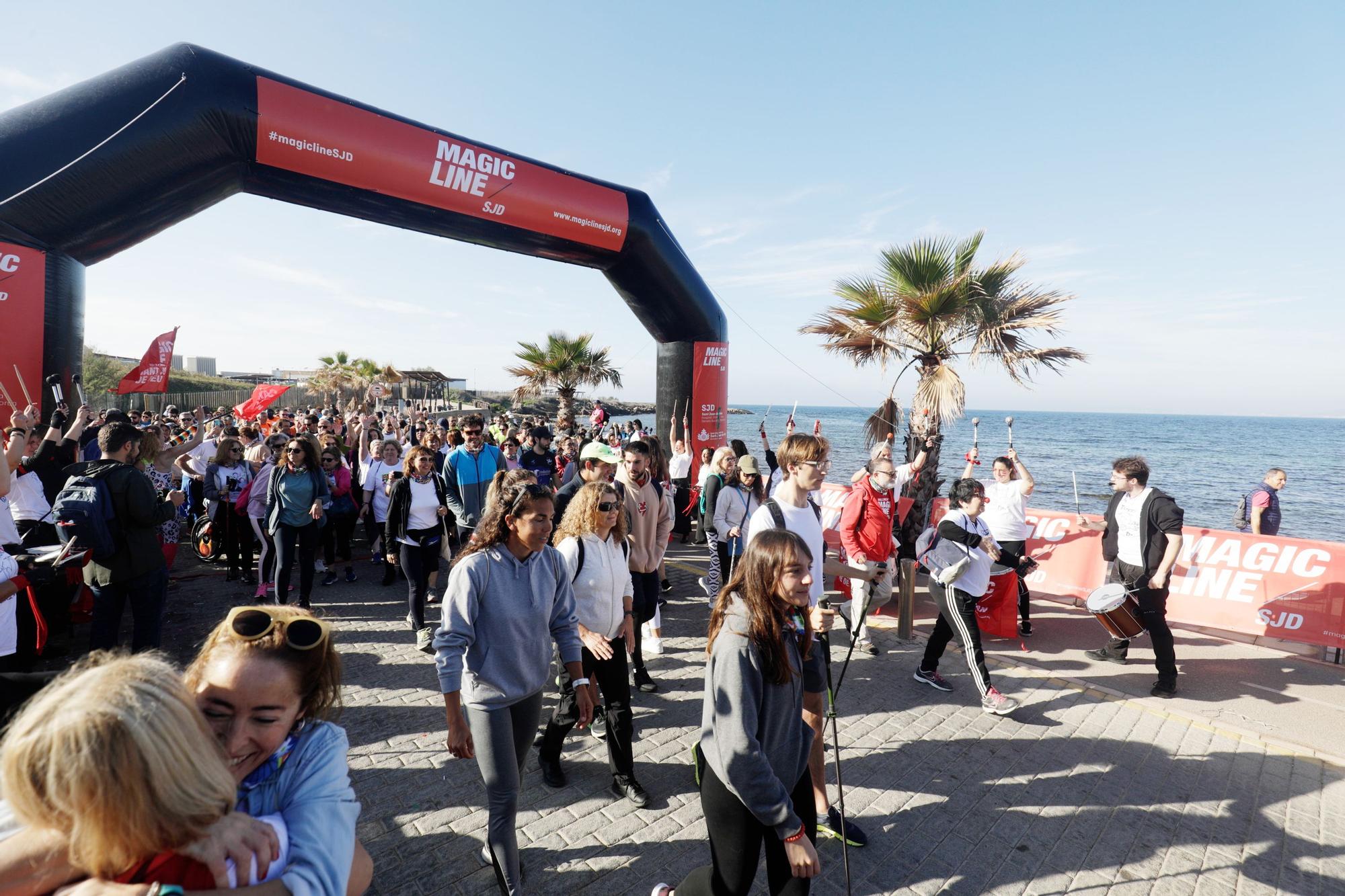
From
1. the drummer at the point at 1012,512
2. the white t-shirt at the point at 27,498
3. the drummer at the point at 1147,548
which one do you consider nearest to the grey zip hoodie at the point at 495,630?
the drummer at the point at 1147,548

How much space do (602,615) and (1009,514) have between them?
541cm

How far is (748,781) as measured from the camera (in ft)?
6.98

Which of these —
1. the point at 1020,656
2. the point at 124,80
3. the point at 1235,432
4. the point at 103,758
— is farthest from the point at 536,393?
the point at 1235,432

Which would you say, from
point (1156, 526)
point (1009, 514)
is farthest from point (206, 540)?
point (1156, 526)

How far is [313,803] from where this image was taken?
1316 millimetres

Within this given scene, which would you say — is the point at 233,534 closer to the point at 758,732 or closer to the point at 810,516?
the point at 810,516

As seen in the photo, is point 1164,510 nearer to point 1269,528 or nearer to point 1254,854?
point 1254,854

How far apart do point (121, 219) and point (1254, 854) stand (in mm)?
11322

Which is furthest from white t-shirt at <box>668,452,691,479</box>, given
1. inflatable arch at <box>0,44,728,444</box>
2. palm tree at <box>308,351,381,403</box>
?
palm tree at <box>308,351,381,403</box>

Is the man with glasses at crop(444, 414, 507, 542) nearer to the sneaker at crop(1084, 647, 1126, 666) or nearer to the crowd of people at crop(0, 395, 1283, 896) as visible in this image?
the crowd of people at crop(0, 395, 1283, 896)

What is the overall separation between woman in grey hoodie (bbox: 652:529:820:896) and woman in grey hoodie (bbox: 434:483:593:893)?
0.83 metres

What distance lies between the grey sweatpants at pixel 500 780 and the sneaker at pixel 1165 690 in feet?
17.6

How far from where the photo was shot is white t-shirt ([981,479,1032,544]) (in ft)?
22.9

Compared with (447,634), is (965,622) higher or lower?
lower
